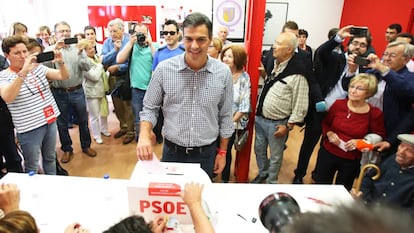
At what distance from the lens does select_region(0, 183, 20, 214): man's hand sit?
4.38 ft

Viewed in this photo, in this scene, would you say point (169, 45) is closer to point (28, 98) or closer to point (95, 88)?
point (95, 88)

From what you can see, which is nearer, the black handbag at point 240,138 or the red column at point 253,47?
the red column at point 253,47

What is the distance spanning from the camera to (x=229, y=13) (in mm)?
5137

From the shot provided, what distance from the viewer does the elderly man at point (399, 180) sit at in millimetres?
1648

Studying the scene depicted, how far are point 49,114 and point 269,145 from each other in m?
1.90

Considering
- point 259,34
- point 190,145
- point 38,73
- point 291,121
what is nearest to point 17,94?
point 38,73

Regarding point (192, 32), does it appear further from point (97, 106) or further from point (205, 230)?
point (97, 106)

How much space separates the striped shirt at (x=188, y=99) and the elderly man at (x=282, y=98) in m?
0.69

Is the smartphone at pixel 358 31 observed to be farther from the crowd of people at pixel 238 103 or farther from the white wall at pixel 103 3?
the white wall at pixel 103 3

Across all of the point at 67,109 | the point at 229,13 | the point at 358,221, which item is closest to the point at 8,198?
the point at 358,221

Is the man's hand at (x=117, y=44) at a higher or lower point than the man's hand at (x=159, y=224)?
higher

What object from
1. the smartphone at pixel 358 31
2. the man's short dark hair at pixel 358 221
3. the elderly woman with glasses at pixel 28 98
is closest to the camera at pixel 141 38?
the elderly woman with glasses at pixel 28 98

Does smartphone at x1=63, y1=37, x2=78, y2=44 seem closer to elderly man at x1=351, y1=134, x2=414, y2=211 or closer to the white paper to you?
the white paper

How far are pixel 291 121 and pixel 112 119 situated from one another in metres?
3.26
